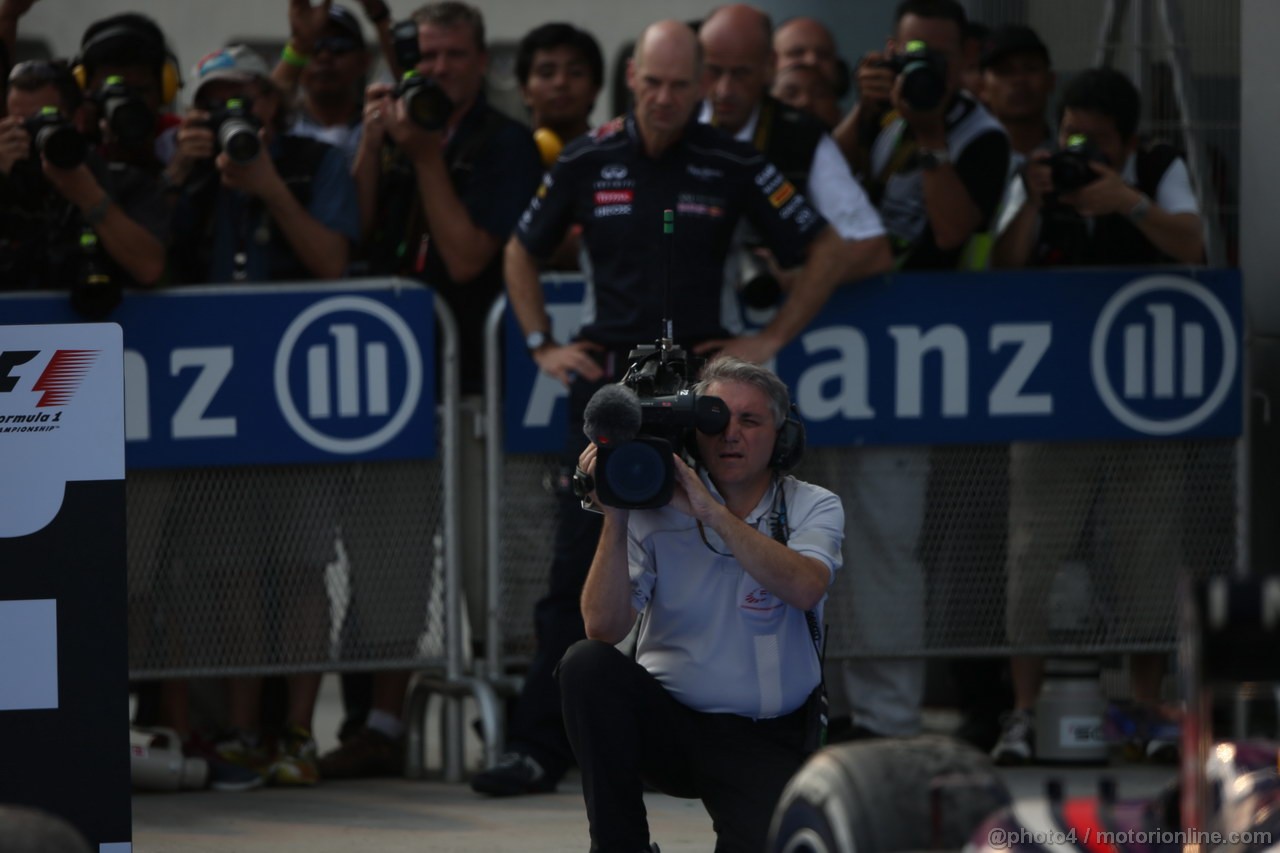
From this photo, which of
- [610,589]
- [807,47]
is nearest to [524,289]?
[807,47]

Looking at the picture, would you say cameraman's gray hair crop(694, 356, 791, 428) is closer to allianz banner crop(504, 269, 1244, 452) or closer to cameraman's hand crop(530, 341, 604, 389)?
cameraman's hand crop(530, 341, 604, 389)

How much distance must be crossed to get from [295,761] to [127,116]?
6.47ft

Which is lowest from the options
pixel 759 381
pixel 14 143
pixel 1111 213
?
pixel 759 381

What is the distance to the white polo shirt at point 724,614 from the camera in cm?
449

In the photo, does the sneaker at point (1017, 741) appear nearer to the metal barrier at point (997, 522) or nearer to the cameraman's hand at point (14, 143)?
the metal barrier at point (997, 522)

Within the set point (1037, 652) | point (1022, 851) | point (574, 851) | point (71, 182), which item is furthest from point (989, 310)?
point (1022, 851)

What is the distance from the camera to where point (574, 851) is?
5297 millimetres

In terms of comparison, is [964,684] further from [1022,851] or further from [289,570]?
[1022,851]

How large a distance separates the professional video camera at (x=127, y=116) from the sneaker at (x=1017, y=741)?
3168 mm

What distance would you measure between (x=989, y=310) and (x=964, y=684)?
128 centimetres

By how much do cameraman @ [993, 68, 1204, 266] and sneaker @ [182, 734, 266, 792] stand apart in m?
2.81

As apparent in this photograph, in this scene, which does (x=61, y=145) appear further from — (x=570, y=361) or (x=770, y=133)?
(x=770, y=133)

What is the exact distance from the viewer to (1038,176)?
6.46 metres

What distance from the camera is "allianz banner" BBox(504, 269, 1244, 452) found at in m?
6.50
